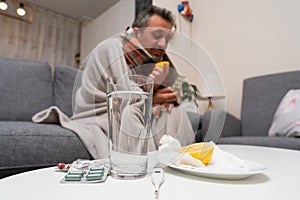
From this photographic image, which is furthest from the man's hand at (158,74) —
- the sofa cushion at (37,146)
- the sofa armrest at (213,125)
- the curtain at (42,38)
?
the curtain at (42,38)

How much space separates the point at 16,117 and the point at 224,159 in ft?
3.77

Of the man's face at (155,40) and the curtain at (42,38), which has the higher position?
the curtain at (42,38)

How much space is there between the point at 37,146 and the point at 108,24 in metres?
2.60

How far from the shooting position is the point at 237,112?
2002 mm

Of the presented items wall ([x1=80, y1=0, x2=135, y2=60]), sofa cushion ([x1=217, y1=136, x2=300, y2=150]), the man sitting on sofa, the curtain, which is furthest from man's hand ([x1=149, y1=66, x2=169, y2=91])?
the curtain

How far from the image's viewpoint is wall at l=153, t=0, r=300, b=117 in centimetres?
174

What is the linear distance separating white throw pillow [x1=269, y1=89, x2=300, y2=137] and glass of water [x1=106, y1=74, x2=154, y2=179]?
1111mm

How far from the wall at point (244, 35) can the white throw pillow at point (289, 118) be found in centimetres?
52

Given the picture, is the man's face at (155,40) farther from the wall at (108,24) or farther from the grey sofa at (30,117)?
the wall at (108,24)

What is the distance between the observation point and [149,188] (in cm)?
30

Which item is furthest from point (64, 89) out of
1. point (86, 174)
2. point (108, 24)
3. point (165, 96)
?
point (108, 24)

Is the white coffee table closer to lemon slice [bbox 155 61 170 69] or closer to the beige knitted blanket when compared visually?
the beige knitted blanket

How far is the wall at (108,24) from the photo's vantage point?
2.66m

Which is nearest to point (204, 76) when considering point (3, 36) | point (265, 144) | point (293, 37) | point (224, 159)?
point (224, 159)
